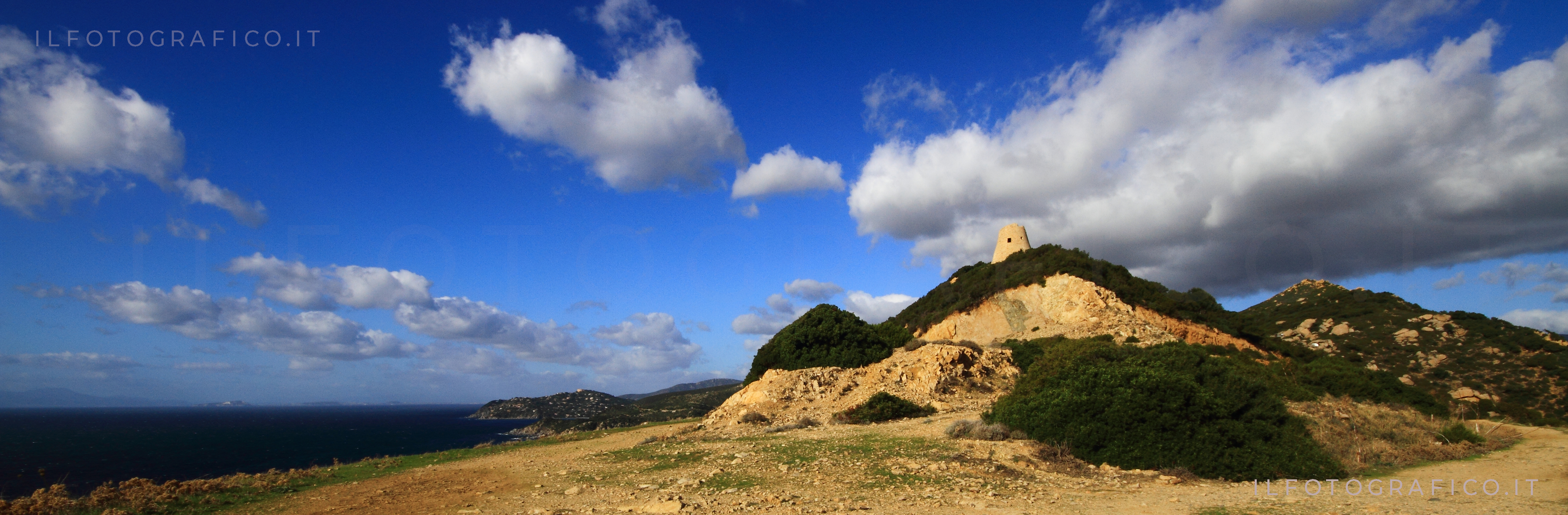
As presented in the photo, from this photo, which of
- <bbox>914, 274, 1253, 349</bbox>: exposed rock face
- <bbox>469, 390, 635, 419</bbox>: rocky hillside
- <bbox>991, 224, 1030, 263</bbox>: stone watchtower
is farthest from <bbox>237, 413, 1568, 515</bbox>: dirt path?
<bbox>469, 390, 635, 419</bbox>: rocky hillside

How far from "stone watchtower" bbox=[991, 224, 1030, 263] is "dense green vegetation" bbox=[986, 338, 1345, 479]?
127 ft

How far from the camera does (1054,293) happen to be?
3644 cm

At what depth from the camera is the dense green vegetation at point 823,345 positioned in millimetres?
26562

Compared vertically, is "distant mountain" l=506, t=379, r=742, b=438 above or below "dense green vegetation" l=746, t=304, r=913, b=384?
below

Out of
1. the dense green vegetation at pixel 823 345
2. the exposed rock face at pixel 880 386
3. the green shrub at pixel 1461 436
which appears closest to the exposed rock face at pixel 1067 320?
the exposed rock face at pixel 880 386

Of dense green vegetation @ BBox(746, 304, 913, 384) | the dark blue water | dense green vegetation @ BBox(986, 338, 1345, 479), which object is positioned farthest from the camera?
the dark blue water

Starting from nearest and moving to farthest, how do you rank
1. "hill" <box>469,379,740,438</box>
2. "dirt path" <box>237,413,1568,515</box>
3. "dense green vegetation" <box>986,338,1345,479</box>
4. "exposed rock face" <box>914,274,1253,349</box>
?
"dirt path" <box>237,413,1568,515</box>
"dense green vegetation" <box>986,338,1345,479</box>
"exposed rock face" <box>914,274,1253,349</box>
"hill" <box>469,379,740,438</box>

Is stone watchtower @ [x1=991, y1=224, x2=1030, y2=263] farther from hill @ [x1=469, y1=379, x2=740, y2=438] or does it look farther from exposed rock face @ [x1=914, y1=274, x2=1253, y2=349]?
hill @ [x1=469, y1=379, x2=740, y2=438]

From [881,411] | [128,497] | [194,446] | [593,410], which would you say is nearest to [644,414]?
[593,410]

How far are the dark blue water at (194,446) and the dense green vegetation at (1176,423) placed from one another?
19.3 metres

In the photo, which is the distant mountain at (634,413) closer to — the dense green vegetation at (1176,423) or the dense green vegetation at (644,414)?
the dense green vegetation at (644,414)

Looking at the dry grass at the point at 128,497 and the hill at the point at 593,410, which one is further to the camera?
the hill at the point at 593,410

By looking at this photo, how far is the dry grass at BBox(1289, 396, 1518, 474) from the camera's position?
1110cm

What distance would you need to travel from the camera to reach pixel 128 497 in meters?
8.64
